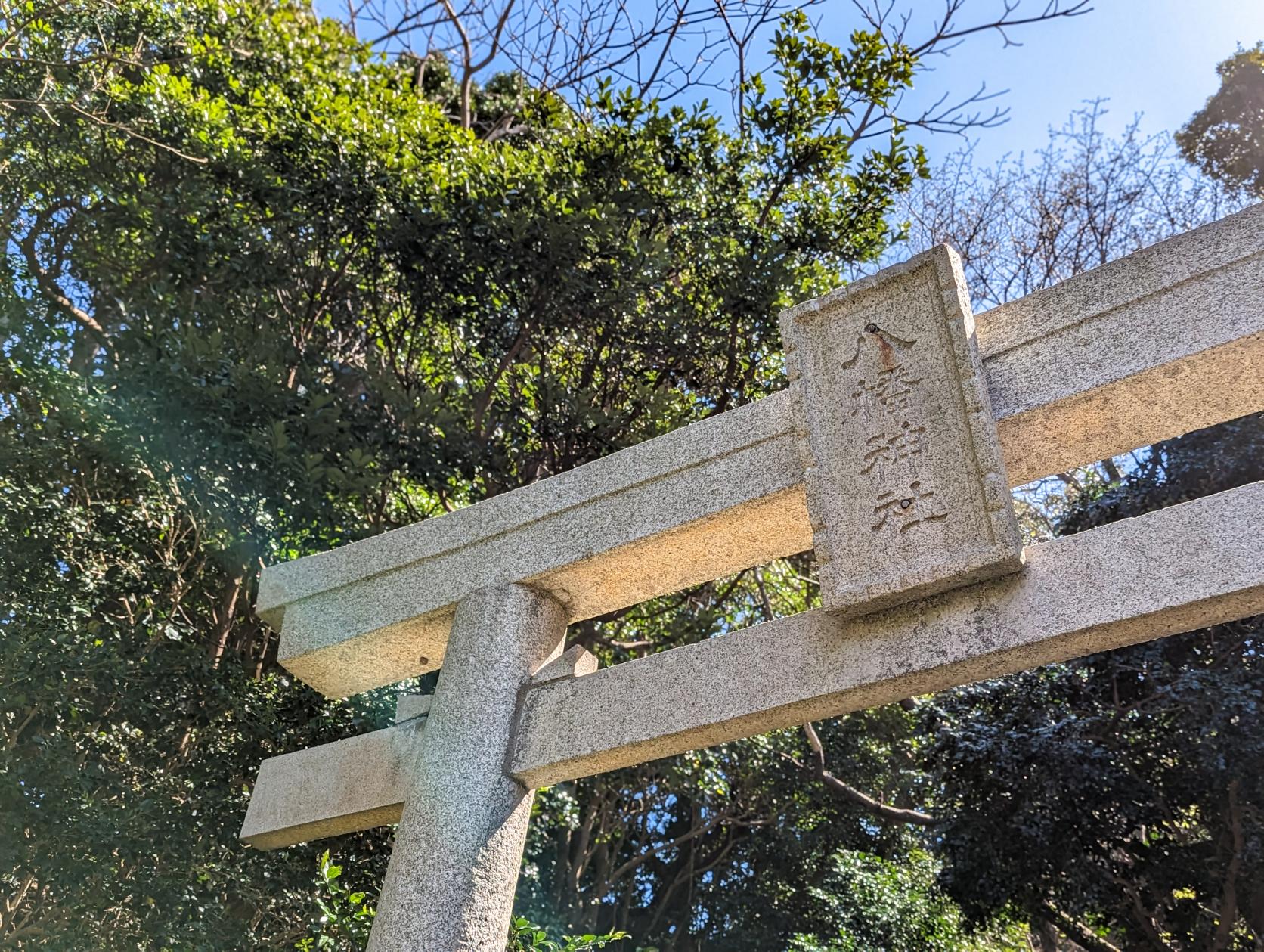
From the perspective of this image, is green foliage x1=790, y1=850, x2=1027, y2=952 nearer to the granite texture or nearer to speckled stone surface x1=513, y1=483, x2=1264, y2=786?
the granite texture

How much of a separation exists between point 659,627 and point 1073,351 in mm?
4702

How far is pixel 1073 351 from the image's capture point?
9.13ft

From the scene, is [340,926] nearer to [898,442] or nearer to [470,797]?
[470,797]

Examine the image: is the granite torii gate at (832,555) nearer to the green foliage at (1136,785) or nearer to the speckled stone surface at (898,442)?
the speckled stone surface at (898,442)

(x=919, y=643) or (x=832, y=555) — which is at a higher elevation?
(x=832, y=555)

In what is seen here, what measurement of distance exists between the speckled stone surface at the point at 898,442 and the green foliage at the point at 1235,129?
7.31 meters

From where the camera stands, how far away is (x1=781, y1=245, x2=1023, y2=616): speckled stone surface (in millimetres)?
2680

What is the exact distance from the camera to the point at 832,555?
2.86 metres

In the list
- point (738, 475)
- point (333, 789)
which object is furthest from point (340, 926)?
point (738, 475)

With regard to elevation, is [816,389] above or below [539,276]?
A: below

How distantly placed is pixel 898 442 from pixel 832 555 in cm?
38

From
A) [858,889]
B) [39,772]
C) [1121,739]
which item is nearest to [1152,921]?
[1121,739]

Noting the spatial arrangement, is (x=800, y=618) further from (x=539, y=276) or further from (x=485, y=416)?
(x=485, y=416)

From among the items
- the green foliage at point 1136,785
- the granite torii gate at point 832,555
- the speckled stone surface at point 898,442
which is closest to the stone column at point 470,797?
the granite torii gate at point 832,555
